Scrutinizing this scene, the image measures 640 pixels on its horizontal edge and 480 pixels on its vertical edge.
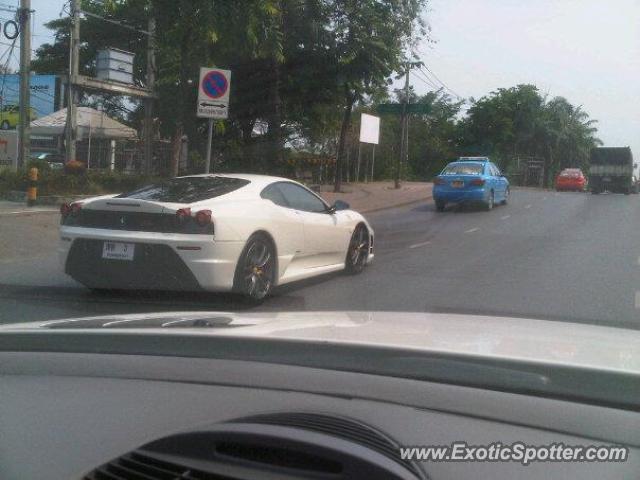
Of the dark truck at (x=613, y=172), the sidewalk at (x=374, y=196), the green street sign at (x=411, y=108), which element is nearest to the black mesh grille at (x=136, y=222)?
the sidewalk at (x=374, y=196)

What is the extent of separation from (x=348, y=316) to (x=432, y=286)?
5.59m

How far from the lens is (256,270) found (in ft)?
25.3

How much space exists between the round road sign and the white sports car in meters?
4.60

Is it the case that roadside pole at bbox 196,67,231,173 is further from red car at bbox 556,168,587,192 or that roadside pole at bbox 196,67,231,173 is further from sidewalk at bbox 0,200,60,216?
red car at bbox 556,168,587,192

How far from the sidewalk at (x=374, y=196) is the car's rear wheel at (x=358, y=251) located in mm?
10590

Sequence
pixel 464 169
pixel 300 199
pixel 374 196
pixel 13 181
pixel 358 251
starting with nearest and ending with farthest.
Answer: pixel 300 199
pixel 358 251
pixel 13 181
pixel 464 169
pixel 374 196

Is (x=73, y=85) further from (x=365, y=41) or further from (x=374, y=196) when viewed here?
(x=374, y=196)

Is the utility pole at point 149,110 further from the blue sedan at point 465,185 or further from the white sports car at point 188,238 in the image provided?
the white sports car at point 188,238

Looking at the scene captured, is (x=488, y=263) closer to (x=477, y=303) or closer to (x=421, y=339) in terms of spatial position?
(x=477, y=303)

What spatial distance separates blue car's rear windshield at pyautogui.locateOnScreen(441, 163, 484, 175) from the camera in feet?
71.8

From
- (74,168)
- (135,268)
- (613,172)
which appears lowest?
(135,268)

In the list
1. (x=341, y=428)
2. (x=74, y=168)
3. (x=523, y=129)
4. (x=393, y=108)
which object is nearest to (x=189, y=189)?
(x=341, y=428)

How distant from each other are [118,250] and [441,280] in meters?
4.22

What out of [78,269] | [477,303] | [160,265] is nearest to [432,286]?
[477,303]
